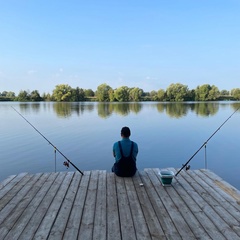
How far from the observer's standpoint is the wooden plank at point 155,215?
2463mm

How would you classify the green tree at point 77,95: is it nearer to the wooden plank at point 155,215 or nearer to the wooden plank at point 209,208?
the wooden plank at point 209,208

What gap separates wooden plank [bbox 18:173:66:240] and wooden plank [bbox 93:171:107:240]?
0.69 meters

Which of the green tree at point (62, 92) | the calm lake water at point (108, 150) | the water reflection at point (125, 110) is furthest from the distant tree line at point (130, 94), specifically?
the calm lake water at point (108, 150)

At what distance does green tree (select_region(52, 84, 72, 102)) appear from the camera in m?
70.9

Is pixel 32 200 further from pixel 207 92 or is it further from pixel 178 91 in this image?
pixel 207 92

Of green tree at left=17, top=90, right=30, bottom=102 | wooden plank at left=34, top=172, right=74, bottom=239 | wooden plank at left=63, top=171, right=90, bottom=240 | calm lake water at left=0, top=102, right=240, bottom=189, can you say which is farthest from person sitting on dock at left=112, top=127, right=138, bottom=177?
green tree at left=17, top=90, right=30, bottom=102

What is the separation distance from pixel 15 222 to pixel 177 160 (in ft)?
24.9

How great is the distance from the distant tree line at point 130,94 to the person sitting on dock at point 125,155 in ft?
221

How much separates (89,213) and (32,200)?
102cm

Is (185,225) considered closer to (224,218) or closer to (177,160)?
(224,218)

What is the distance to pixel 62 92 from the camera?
7144cm

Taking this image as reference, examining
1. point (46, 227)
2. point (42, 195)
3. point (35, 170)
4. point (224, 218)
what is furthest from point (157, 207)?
point (35, 170)

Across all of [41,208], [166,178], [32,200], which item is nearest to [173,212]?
[166,178]

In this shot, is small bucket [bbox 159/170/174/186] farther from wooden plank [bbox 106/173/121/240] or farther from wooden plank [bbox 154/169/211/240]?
wooden plank [bbox 106/173/121/240]
